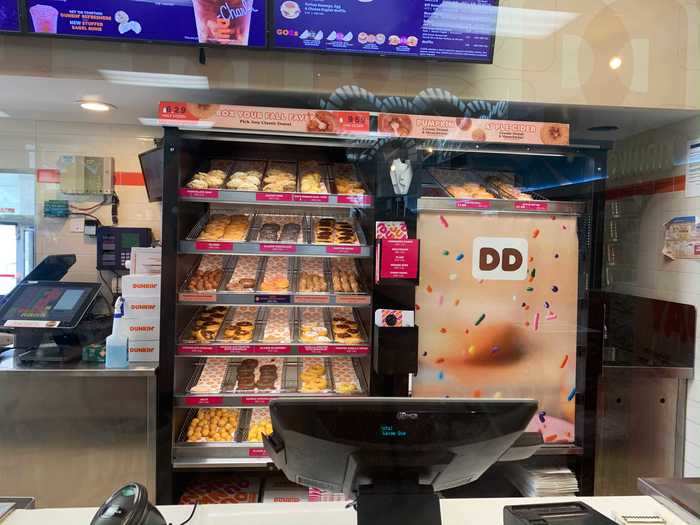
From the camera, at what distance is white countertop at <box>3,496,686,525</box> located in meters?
1.20

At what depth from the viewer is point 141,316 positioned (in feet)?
7.38

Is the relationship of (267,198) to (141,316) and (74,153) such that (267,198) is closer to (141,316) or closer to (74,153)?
(141,316)

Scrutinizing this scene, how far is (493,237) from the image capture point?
2.34 m

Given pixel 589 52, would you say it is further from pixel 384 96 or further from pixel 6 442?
pixel 6 442

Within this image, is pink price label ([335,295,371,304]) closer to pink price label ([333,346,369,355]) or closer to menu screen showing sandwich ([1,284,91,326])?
pink price label ([333,346,369,355])

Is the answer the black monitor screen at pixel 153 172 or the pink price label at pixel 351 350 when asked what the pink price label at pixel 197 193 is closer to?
the black monitor screen at pixel 153 172

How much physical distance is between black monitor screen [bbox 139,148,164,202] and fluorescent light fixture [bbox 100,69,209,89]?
34cm

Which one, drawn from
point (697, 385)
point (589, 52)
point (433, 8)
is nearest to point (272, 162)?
point (433, 8)

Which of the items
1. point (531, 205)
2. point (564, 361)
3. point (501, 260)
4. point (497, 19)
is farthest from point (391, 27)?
point (564, 361)

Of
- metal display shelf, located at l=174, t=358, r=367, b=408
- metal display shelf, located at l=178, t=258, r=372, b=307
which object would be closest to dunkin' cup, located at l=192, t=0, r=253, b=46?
metal display shelf, located at l=178, t=258, r=372, b=307

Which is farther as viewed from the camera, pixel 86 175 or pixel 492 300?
pixel 86 175

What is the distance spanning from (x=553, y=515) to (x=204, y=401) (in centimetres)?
161

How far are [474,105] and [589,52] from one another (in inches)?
24.1

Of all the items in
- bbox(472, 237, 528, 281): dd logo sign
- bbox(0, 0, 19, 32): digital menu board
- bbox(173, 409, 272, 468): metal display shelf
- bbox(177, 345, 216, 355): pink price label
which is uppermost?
bbox(0, 0, 19, 32): digital menu board
